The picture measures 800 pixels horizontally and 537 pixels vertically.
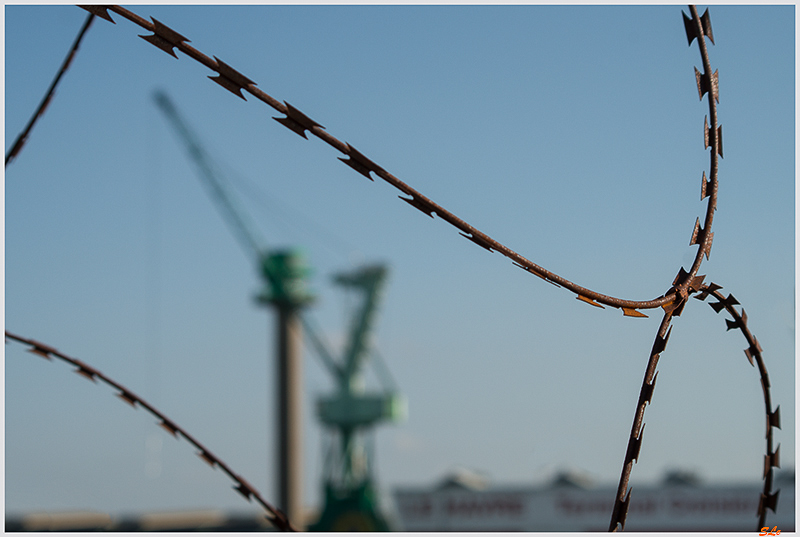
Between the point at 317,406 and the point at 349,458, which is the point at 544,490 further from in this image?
the point at 317,406

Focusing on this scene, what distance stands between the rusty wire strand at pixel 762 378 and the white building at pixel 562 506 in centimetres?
4063

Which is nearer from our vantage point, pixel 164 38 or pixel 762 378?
pixel 164 38

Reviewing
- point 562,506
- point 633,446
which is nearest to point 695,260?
point 633,446

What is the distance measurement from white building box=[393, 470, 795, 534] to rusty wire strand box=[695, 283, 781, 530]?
4063 cm

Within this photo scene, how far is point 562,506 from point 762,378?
43.8m

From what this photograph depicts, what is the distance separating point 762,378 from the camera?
10.1ft

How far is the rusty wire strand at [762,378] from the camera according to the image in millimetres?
2791

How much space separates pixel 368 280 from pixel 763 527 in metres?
60.8

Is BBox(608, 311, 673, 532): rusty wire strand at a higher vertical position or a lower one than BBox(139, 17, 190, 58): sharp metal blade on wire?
lower

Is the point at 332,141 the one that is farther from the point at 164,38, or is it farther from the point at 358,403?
the point at 358,403

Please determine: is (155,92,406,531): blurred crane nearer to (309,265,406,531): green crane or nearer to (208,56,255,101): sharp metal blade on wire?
(309,265,406,531): green crane

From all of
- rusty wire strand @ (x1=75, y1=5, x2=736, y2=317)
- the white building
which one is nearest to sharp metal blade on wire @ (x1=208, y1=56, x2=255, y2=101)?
rusty wire strand @ (x1=75, y1=5, x2=736, y2=317)

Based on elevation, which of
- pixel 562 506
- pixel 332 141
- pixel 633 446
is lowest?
pixel 562 506

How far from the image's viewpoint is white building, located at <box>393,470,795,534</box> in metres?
42.4
